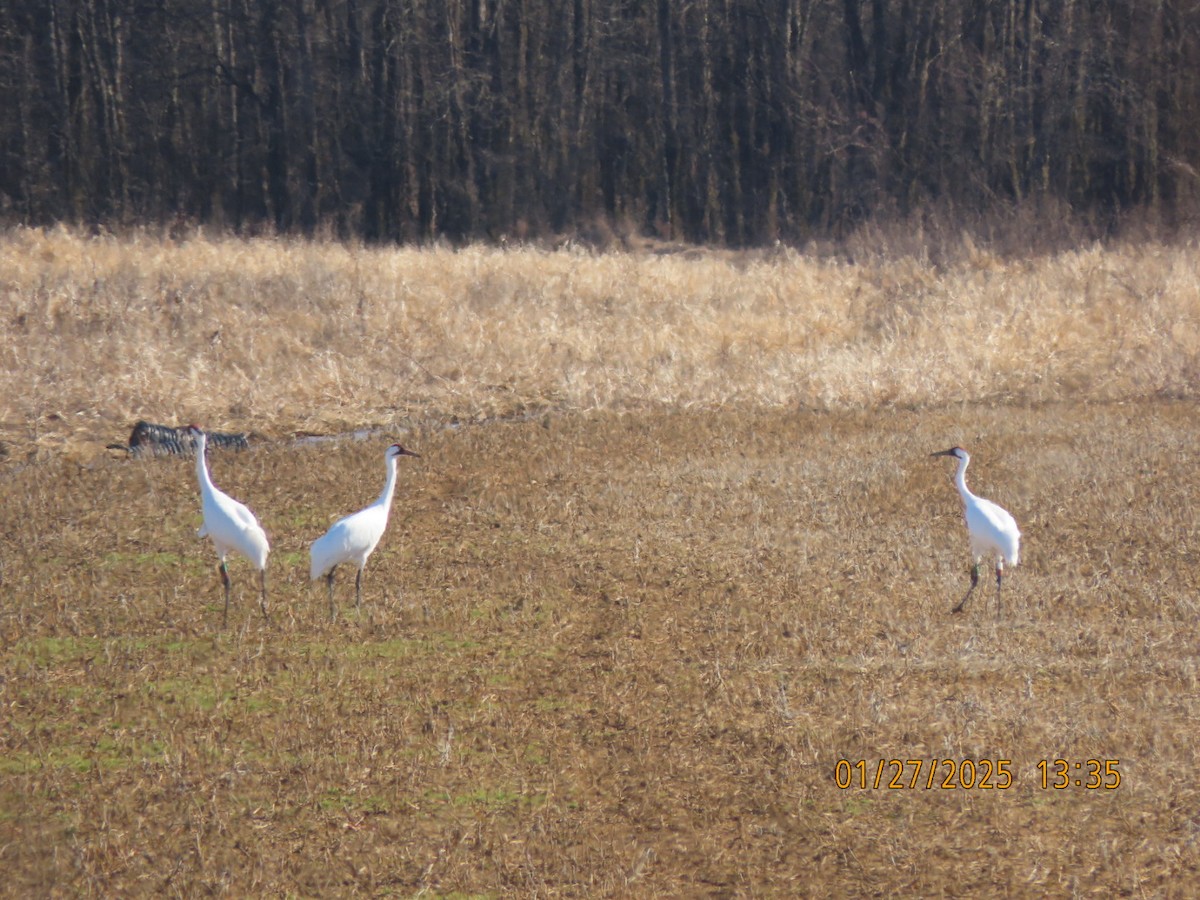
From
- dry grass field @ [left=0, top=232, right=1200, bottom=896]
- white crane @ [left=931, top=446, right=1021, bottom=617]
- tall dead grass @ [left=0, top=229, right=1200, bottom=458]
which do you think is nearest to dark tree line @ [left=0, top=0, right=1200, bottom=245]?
tall dead grass @ [left=0, top=229, right=1200, bottom=458]

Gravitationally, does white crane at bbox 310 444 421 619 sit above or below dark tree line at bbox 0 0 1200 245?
above

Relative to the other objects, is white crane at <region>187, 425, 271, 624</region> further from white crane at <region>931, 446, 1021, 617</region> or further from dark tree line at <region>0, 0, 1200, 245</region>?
dark tree line at <region>0, 0, 1200, 245</region>

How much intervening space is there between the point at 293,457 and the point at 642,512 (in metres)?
4.18

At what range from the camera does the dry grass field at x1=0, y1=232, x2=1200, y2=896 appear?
5.83 meters

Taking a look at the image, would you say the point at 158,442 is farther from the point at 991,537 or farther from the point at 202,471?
the point at 991,537

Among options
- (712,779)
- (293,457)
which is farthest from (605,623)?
(293,457)

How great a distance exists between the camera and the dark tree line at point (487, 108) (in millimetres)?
38594

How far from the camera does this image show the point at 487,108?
41438 millimetres

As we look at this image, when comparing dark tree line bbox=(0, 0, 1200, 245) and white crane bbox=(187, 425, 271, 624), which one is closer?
white crane bbox=(187, 425, 271, 624)

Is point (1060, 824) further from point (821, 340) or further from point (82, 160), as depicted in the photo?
point (82, 160)
